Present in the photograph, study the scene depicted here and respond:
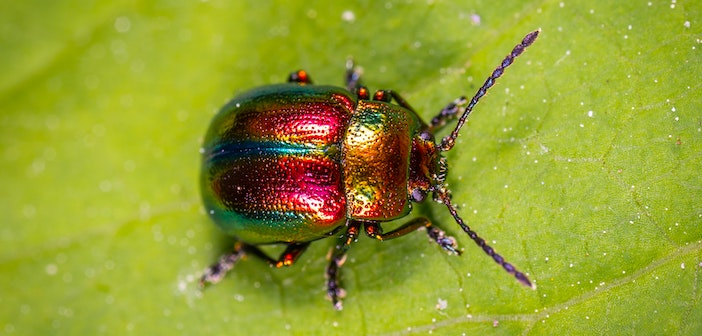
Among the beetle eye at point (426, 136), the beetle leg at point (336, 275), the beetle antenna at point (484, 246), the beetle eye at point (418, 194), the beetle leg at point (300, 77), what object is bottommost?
the beetle leg at point (336, 275)

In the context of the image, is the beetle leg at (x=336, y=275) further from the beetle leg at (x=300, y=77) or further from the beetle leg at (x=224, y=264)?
the beetle leg at (x=300, y=77)

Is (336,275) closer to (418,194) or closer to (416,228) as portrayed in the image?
(416,228)

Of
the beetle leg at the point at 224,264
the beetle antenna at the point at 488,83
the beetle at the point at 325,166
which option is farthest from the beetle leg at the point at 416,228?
the beetle leg at the point at 224,264

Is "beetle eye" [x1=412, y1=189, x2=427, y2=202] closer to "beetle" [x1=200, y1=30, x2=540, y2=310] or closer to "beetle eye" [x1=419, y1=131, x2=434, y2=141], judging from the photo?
"beetle" [x1=200, y1=30, x2=540, y2=310]

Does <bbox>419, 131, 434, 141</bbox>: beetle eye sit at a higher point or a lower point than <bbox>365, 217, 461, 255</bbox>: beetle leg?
higher

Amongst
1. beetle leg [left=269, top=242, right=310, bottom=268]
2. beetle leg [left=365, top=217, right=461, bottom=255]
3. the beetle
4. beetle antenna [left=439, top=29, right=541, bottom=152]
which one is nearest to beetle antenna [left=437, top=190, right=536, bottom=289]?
the beetle

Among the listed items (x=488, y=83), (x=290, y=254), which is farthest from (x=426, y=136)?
(x=290, y=254)

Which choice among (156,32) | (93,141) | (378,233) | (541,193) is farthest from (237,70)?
(541,193)
